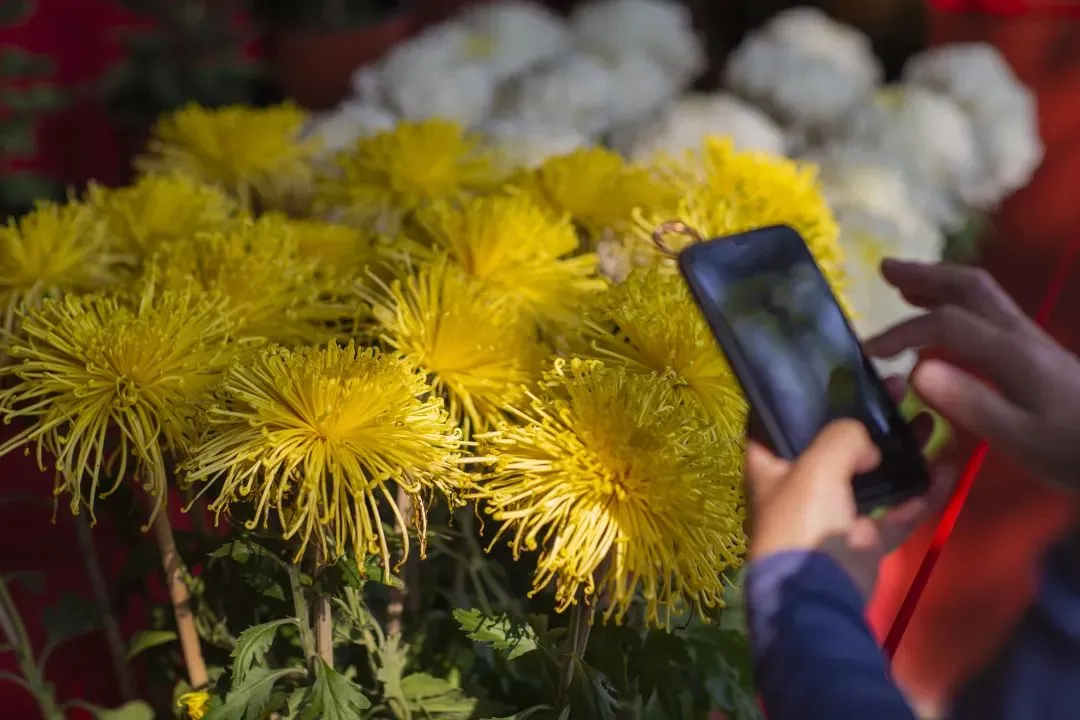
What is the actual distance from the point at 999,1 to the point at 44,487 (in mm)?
1474

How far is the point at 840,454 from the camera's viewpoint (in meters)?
0.43

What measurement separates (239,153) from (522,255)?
32cm

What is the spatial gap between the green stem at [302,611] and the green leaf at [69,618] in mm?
233

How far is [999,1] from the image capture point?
4.90 ft

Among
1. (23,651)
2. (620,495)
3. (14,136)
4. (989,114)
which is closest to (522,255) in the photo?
(620,495)

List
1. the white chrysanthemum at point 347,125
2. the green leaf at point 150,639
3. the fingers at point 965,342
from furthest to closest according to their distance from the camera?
the white chrysanthemum at point 347,125
the green leaf at point 150,639
the fingers at point 965,342

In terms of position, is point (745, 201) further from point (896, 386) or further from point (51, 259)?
point (51, 259)

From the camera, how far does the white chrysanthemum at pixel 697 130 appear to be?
107 cm

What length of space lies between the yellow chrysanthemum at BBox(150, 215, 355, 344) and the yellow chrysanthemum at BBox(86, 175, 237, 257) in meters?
0.05

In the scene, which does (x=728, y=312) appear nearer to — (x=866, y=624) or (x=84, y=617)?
(x=866, y=624)

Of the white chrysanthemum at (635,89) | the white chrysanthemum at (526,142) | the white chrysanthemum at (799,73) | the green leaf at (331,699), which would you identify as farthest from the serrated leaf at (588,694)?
the white chrysanthemum at (799,73)

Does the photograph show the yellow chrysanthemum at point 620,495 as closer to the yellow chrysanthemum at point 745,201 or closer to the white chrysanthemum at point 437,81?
the yellow chrysanthemum at point 745,201

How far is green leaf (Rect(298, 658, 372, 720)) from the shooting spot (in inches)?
19.9

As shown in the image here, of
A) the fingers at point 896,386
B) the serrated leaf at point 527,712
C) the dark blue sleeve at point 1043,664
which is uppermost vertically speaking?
the fingers at point 896,386
